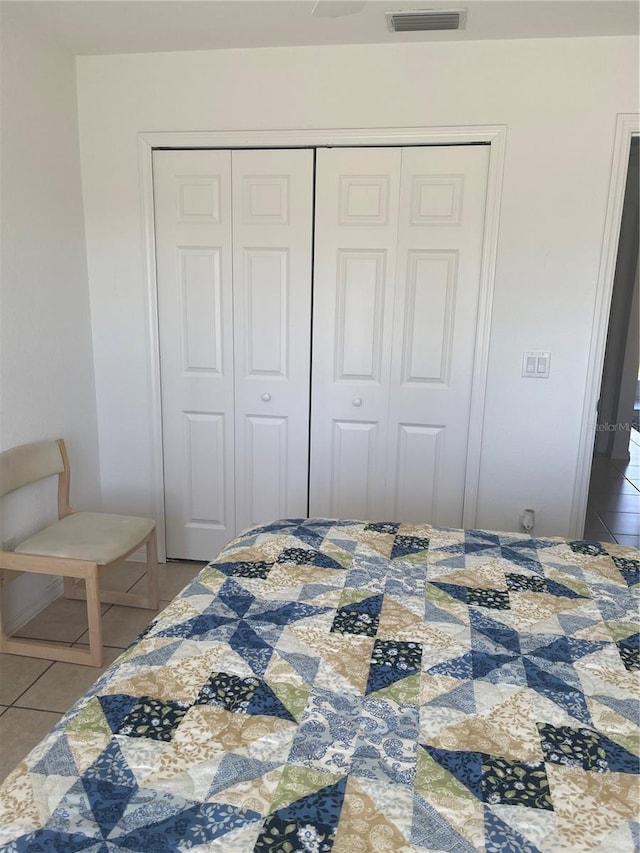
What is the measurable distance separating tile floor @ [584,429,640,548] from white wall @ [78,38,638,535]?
3.44ft

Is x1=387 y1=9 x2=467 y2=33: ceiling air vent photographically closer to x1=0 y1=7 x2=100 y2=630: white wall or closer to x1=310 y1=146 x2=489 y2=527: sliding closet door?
x1=310 y1=146 x2=489 y2=527: sliding closet door

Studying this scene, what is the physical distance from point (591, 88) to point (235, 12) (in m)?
1.47

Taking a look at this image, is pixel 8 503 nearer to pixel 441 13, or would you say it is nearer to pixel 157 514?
pixel 157 514

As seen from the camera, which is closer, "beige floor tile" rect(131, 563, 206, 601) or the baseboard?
the baseboard

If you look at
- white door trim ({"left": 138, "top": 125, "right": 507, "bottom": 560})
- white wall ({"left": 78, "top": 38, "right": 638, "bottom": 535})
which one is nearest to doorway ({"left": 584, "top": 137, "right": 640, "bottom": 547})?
white wall ({"left": 78, "top": 38, "right": 638, "bottom": 535})

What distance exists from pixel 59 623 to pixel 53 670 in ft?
1.24

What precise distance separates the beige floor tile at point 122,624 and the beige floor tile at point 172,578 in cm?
17

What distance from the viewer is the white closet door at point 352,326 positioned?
9.41 feet

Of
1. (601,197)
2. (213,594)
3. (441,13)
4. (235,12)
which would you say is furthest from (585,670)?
(235,12)

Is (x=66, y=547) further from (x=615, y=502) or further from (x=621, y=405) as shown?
(x=621, y=405)

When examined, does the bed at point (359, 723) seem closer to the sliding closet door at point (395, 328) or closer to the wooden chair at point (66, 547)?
the wooden chair at point (66, 547)

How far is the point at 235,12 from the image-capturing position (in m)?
2.42

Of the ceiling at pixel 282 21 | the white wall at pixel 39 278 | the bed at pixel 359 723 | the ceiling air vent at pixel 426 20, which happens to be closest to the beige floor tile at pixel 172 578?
the white wall at pixel 39 278

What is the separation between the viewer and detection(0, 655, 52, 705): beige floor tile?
7.50 ft
